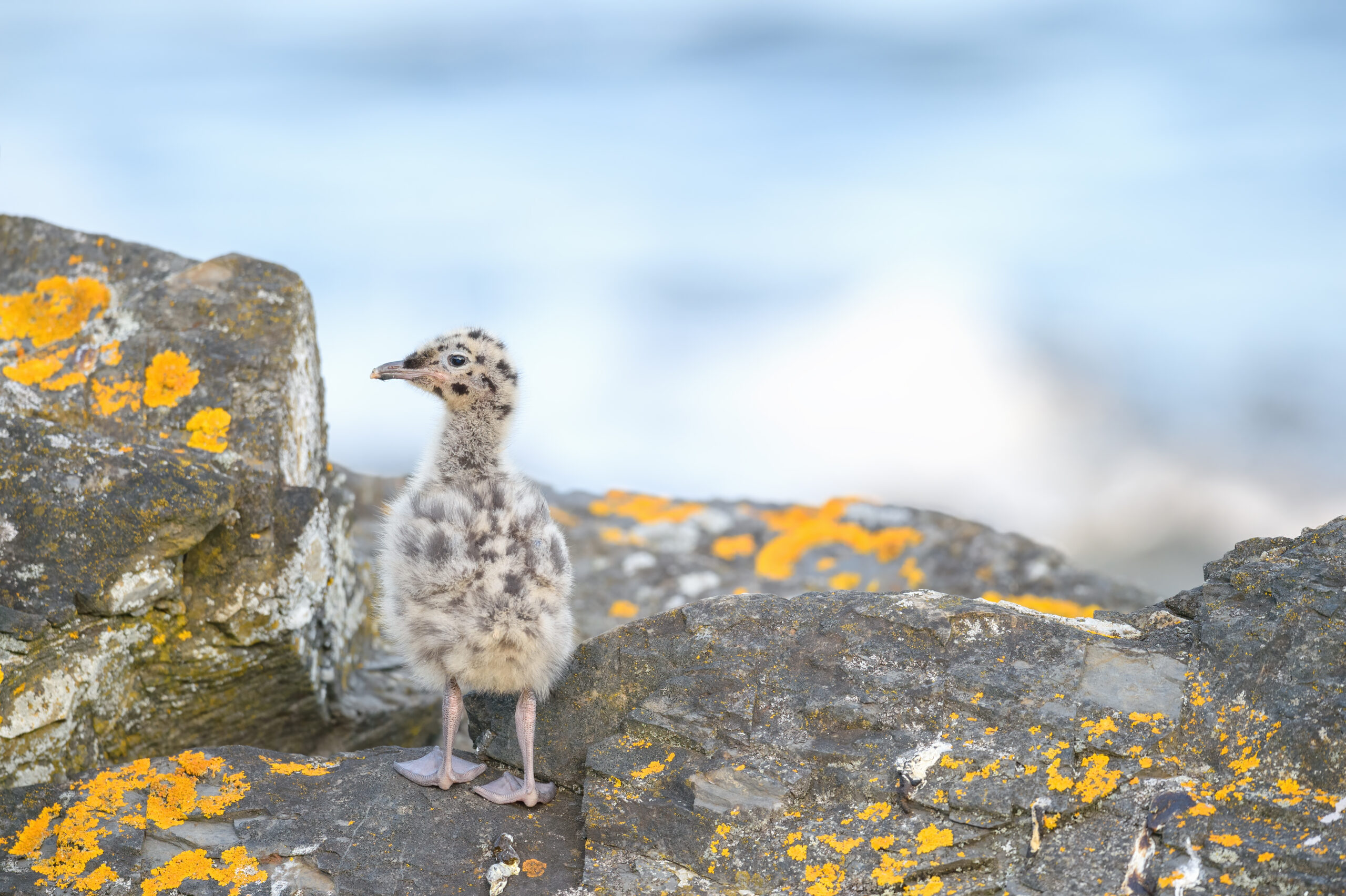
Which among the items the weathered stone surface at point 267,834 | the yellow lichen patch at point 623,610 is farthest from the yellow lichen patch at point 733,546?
the weathered stone surface at point 267,834

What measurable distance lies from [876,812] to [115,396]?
15.8ft

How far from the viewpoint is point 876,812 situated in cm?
427

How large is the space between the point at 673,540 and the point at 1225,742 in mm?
5675

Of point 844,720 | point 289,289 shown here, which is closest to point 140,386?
point 289,289

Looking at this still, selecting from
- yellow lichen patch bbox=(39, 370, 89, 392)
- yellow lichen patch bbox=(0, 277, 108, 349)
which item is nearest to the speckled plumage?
yellow lichen patch bbox=(39, 370, 89, 392)

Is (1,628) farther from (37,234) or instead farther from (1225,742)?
(1225,742)

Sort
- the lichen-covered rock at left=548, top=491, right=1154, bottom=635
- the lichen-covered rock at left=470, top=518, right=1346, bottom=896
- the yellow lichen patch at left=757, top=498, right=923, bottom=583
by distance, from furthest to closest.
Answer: the yellow lichen patch at left=757, top=498, right=923, bottom=583
the lichen-covered rock at left=548, top=491, right=1154, bottom=635
the lichen-covered rock at left=470, top=518, right=1346, bottom=896

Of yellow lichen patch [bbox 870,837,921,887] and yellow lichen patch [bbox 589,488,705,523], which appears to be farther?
yellow lichen patch [bbox 589,488,705,523]

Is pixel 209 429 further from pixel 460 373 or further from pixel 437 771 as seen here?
pixel 437 771

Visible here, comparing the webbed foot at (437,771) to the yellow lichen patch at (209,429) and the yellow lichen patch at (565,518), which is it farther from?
the yellow lichen patch at (565,518)

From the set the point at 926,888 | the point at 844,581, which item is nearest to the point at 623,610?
the point at 844,581

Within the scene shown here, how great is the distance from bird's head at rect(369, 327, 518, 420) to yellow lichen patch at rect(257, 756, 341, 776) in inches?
74.9

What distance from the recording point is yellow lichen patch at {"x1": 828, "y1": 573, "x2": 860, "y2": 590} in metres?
8.73

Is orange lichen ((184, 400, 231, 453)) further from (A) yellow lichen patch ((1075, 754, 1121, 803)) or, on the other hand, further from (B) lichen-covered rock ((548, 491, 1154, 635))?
(A) yellow lichen patch ((1075, 754, 1121, 803))
